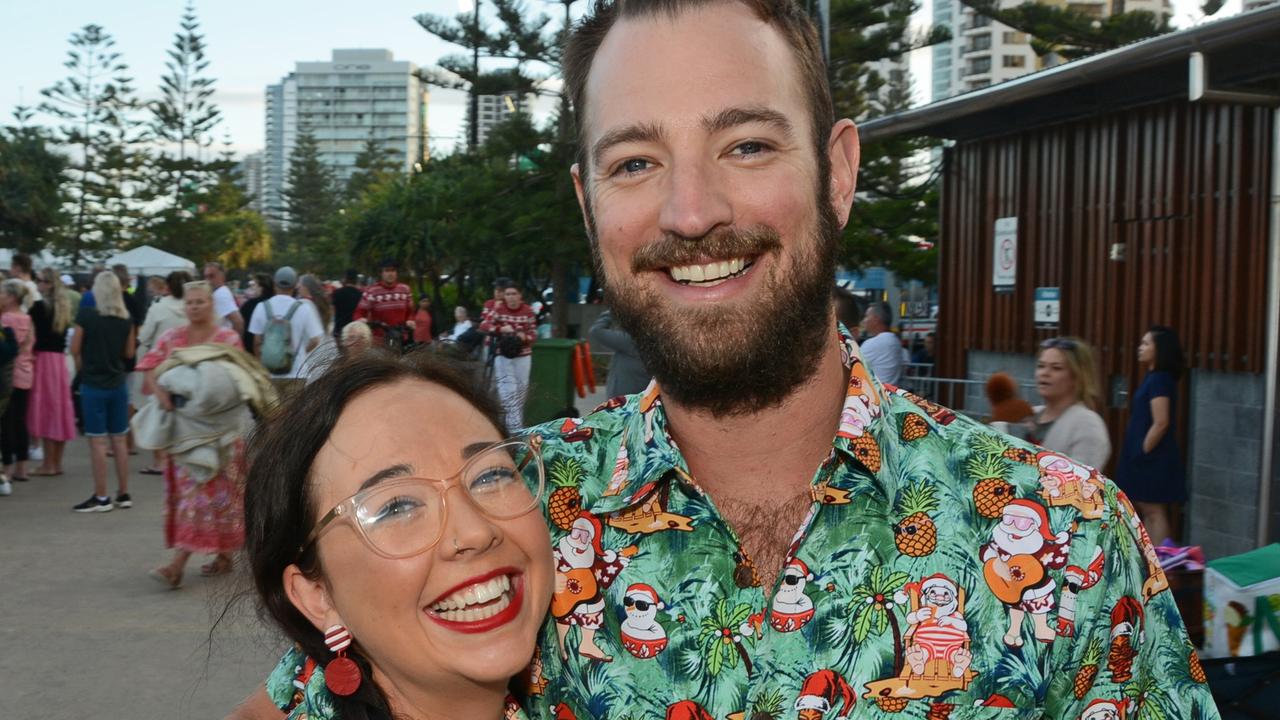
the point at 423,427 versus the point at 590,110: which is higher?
the point at 590,110

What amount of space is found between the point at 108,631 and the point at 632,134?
17.8 ft

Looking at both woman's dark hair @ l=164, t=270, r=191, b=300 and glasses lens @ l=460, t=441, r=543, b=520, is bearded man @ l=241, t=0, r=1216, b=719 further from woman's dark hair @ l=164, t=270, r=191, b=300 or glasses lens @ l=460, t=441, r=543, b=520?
woman's dark hair @ l=164, t=270, r=191, b=300

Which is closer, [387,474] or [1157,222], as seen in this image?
[387,474]

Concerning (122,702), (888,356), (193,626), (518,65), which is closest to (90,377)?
(193,626)

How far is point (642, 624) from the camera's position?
1723 mm

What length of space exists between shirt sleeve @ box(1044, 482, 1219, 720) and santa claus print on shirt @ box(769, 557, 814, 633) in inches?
13.2

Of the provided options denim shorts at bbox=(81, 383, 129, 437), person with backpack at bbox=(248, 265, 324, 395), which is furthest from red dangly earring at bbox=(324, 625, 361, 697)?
person with backpack at bbox=(248, 265, 324, 395)

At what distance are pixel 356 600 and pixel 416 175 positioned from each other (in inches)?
1743

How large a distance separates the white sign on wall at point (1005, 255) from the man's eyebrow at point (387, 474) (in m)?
9.55

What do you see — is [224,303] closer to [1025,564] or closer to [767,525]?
[767,525]

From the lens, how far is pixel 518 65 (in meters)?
25.9

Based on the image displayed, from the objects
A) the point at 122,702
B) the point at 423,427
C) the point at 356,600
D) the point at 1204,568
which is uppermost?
the point at 423,427

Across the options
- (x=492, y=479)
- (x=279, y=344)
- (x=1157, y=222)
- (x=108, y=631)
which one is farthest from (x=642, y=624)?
(x=279, y=344)

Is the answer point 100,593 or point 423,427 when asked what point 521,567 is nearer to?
point 423,427
